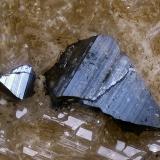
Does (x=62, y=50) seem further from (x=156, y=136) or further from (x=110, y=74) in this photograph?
(x=156, y=136)

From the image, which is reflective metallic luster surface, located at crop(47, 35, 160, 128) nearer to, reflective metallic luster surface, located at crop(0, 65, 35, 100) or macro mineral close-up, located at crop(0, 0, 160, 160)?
macro mineral close-up, located at crop(0, 0, 160, 160)

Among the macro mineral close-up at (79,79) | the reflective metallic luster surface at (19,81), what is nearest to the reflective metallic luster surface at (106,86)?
the macro mineral close-up at (79,79)

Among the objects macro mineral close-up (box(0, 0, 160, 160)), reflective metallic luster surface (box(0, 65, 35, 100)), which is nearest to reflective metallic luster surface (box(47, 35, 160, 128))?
macro mineral close-up (box(0, 0, 160, 160))

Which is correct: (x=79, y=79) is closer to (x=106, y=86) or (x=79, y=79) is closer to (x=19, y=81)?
(x=106, y=86)

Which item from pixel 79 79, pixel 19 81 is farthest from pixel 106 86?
pixel 19 81

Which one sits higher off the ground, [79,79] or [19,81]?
[79,79]

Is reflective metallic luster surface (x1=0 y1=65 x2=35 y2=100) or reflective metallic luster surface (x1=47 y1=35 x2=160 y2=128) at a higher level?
reflective metallic luster surface (x1=47 y1=35 x2=160 y2=128)
